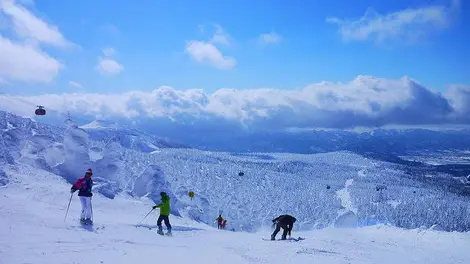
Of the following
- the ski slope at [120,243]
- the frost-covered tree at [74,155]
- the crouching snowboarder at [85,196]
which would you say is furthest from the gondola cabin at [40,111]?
the crouching snowboarder at [85,196]

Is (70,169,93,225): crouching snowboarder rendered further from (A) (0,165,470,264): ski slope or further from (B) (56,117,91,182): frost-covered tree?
(B) (56,117,91,182): frost-covered tree

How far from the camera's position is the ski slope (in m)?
12.2

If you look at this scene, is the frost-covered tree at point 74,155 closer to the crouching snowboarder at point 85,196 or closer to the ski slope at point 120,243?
the ski slope at point 120,243

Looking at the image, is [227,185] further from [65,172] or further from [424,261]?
[424,261]

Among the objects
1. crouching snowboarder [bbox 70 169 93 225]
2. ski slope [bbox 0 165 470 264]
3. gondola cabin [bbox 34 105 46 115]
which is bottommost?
ski slope [bbox 0 165 470 264]

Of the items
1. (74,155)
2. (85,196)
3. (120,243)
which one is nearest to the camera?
(120,243)

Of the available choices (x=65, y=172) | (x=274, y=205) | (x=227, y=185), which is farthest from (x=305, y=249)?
(x=227, y=185)

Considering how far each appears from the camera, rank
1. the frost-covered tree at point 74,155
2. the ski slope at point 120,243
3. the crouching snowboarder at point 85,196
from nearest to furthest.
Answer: the ski slope at point 120,243 < the crouching snowboarder at point 85,196 < the frost-covered tree at point 74,155

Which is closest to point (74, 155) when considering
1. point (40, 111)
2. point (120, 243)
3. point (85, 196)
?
point (40, 111)

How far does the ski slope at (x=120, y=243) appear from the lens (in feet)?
39.9

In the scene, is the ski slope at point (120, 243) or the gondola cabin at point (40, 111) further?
the gondola cabin at point (40, 111)

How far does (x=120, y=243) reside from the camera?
1430 cm

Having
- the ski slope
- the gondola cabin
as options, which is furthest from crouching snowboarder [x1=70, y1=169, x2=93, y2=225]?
the gondola cabin

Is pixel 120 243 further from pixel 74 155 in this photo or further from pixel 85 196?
pixel 74 155
